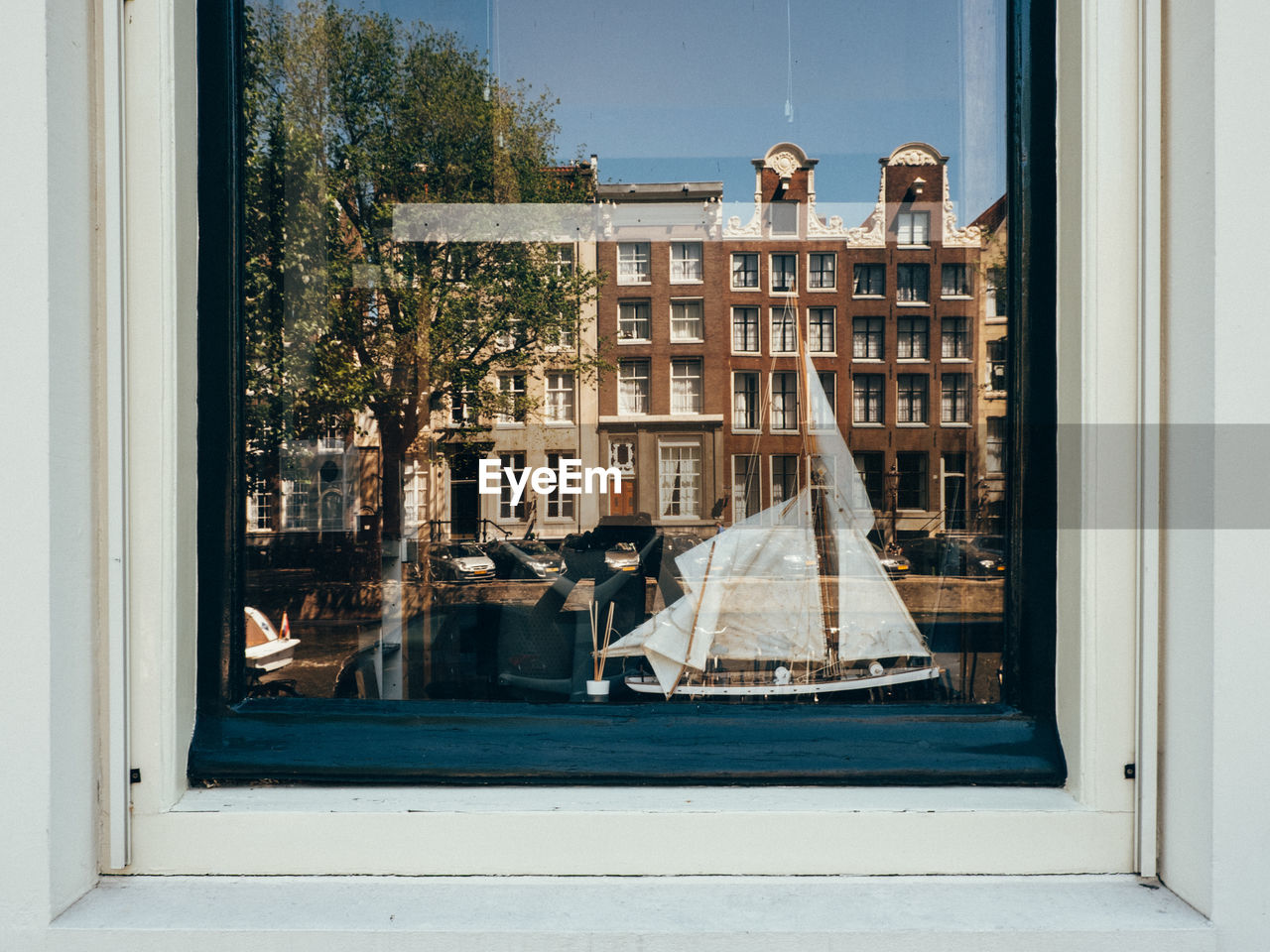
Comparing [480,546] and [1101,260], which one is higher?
[1101,260]

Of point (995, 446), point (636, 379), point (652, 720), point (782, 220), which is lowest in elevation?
point (652, 720)

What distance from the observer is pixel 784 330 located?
8.75ft

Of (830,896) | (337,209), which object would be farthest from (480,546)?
(830,896)

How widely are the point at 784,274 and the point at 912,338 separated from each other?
549 millimetres

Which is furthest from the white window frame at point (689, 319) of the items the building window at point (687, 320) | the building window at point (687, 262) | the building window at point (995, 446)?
the building window at point (995, 446)

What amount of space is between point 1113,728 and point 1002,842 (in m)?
0.35

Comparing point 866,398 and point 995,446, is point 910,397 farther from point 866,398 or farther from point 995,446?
point 995,446

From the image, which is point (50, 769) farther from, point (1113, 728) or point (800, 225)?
point (800, 225)

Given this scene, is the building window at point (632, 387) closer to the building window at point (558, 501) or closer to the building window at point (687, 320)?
the building window at point (687, 320)

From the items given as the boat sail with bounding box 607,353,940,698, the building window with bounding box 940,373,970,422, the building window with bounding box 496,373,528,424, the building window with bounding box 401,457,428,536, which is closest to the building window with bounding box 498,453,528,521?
the building window with bounding box 496,373,528,424

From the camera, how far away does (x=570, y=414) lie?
255 centimetres

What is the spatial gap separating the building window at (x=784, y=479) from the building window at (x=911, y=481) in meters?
0.35

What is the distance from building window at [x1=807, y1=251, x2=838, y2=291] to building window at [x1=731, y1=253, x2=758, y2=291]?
0.62 ft

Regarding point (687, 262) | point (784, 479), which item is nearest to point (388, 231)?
point (687, 262)
